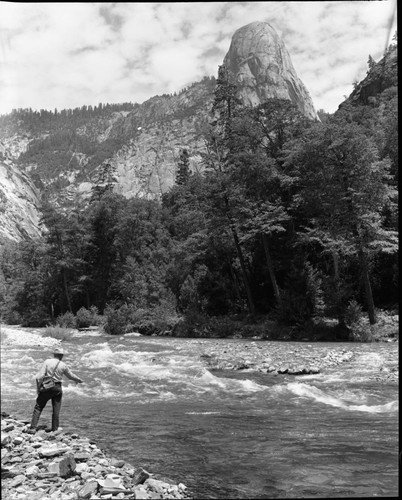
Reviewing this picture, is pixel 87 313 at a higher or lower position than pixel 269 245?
lower

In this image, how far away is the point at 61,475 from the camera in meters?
3.30

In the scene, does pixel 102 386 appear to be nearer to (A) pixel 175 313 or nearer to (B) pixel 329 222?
(B) pixel 329 222

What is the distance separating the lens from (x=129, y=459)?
16.5 ft

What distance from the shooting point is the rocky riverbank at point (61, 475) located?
9.82 feet

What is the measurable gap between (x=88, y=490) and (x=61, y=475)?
386mm

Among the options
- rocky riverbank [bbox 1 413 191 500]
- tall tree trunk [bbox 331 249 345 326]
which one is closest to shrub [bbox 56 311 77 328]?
rocky riverbank [bbox 1 413 191 500]

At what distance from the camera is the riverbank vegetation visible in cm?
1672

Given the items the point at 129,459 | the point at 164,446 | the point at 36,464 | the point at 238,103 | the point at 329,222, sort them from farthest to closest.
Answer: the point at 238,103 < the point at 329,222 < the point at 164,446 < the point at 129,459 < the point at 36,464

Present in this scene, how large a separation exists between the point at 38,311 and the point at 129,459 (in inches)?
321

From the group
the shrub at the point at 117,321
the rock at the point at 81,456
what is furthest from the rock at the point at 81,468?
the shrub at the point at 117,321

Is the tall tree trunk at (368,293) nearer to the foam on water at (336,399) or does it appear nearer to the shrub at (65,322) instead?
the foam on water at (336,399)

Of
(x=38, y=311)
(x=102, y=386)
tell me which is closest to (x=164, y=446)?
(x=102, y=386)

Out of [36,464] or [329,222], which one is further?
[329,222]

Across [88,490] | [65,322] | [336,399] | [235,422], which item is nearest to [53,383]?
[88,490]
